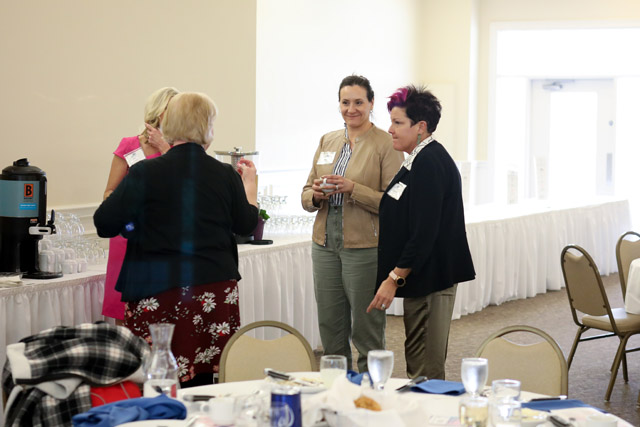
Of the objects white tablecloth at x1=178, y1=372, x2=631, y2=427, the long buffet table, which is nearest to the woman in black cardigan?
white tablecloth at x1=178, y1=372, x2=631, y2=427

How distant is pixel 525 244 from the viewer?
729cm

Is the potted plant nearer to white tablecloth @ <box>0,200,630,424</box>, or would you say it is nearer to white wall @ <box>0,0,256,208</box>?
white tablecloth @ <box>0,200,630,424</box>

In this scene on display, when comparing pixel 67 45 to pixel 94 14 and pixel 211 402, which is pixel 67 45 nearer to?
pixel 94 14

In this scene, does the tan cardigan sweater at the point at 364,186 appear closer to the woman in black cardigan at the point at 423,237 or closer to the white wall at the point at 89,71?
the woman in black cardigan at the point at 423,237

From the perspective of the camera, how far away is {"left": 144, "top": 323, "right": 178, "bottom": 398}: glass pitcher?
6.37 feet

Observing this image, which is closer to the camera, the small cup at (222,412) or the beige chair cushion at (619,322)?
the small cup at (222,412)

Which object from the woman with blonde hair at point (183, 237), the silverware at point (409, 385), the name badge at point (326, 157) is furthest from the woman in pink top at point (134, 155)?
the silverware at point (409, 385)

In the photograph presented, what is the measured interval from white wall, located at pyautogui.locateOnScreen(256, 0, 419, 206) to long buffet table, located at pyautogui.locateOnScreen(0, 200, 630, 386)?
66.8 inches

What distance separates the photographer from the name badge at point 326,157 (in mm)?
3840

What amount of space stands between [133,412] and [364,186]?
1.91m

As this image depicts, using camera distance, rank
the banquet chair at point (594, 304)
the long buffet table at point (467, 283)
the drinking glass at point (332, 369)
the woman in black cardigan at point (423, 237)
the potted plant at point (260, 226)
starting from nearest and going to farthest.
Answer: the drinking glass at point (332, 369) < the woman in black cardigan at point (423, 237) < the long buffet table at point (467, 283) < the banquet chair at point (594, 304) < the potted plant at point (260, 226)

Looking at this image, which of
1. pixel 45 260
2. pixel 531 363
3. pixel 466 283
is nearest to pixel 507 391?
pixel 531 363

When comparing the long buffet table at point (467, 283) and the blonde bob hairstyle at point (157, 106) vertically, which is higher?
the blonde bob hairstyle at point (157, 106)

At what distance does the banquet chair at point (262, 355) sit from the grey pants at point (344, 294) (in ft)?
2.93
